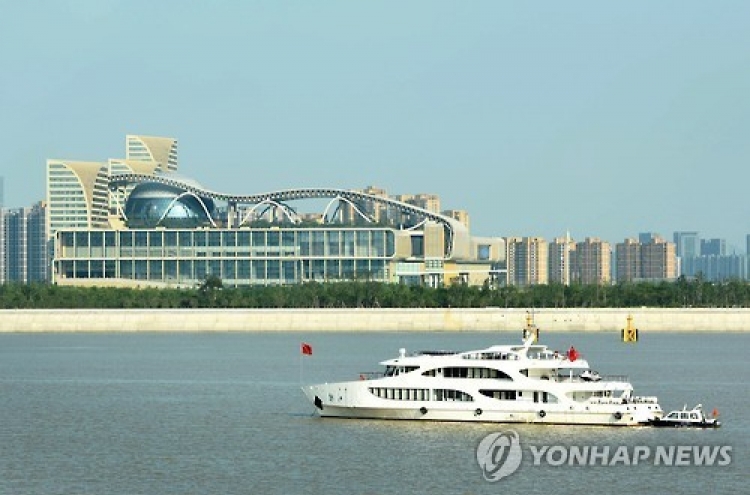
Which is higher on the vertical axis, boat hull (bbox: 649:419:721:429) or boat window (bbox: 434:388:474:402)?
boat window (bbox: 434:388:474:402)

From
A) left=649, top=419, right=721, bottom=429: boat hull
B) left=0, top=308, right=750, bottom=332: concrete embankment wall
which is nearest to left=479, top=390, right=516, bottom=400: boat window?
left=649, top=419, right=721, bottom=429: boat hull

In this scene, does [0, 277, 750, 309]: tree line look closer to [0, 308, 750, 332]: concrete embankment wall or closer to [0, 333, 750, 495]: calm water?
[0, 308, 750, 332]: concrete embankment wall

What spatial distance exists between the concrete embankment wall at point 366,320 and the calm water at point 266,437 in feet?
172

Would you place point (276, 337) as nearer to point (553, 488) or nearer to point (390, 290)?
point (390, 290)

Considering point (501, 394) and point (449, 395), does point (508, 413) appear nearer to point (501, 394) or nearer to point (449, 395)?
point (501, 394)

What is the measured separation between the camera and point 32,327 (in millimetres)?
177750

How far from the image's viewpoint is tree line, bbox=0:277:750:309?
192 m

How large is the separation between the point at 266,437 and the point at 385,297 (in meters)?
126

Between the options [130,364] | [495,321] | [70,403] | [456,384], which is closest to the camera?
[456,384]

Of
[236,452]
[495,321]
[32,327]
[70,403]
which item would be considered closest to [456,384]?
[236,452]

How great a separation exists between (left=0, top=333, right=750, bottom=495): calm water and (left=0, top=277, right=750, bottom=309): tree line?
248 ft

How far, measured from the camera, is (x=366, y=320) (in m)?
172

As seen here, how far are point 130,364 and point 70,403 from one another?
1246 inches

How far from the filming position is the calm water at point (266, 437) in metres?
57.3
